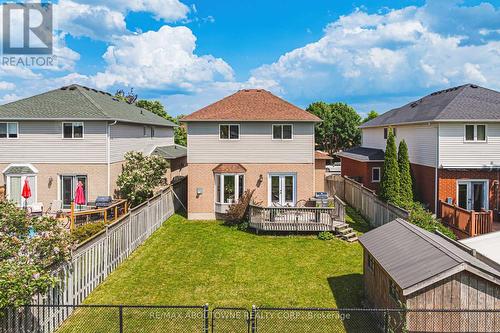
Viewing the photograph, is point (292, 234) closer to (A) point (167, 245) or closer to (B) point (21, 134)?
(A) point (167, 245)

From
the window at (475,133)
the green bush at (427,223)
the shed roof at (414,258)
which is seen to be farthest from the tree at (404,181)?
the shed roof at (414,258)

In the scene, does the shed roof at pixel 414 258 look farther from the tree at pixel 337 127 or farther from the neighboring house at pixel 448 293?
the tree at pixel 337 127

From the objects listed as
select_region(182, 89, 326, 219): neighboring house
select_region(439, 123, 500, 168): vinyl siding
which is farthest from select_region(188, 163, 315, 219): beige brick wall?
select_region(439, 123, 500, 168): vinyl siding

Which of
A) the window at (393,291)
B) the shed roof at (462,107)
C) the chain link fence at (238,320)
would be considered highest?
the shed roof at (462,107)

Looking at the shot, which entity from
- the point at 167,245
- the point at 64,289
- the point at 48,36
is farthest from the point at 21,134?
the point at 64,289

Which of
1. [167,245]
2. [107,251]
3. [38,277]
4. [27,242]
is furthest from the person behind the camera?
[167,245]

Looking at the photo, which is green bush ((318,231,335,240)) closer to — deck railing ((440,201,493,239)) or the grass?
the grass
